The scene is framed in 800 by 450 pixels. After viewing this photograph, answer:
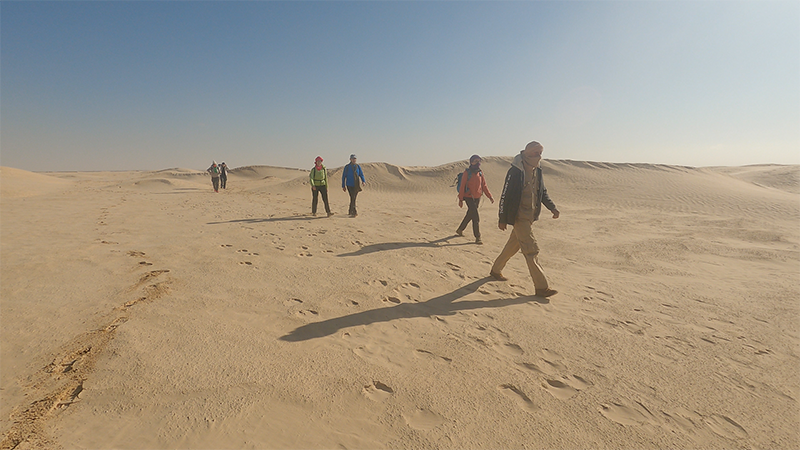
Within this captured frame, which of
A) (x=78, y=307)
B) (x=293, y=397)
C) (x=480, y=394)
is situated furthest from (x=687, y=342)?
(x=78, y=307)

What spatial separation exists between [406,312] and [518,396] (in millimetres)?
1549

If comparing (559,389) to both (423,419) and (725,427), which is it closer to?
(725,427)

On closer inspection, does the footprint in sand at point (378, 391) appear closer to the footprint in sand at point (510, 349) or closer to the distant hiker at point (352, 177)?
the footprint in sand at point (510, 349)

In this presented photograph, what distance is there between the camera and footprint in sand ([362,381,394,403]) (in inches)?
92.8

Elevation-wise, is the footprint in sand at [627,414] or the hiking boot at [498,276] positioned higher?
the hiking boot at [498,276]

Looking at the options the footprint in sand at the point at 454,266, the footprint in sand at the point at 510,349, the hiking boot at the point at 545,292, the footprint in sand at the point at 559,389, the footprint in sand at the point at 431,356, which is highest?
the footprint in sand at the point at 454,266

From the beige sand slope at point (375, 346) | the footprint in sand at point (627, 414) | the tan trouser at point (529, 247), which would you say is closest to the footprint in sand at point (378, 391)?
the beige sand slope at point (375, 346)

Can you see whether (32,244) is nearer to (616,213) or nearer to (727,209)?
(616,213)

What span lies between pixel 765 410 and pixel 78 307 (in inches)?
225

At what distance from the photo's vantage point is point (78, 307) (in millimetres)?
3400

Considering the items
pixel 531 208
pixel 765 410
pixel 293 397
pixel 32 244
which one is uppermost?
pixel 531 208

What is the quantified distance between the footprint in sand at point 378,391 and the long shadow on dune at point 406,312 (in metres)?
0.85

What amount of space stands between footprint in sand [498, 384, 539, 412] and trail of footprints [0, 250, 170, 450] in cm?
258

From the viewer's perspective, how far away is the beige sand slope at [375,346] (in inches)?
82.4
